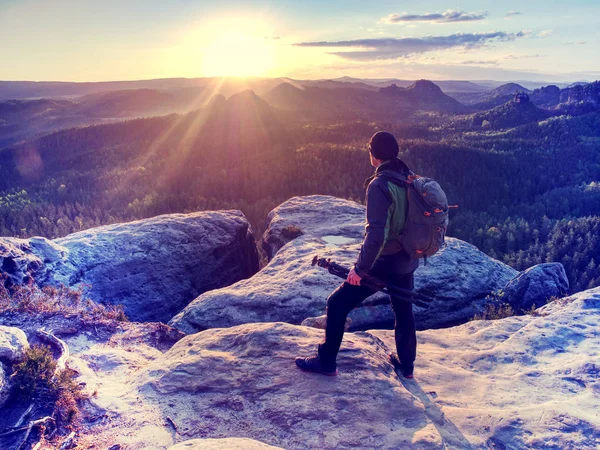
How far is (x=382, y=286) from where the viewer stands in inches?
203

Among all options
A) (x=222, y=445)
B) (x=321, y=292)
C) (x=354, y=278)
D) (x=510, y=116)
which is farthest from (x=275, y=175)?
(x=510, y=116)

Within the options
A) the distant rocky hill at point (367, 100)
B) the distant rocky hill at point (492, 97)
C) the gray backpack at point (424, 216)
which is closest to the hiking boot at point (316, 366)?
the gray backpack at point (424, 216)

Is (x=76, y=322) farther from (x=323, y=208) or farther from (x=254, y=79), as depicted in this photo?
(x=254, y=79)

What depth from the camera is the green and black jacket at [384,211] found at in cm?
475

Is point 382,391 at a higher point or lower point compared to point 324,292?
higher

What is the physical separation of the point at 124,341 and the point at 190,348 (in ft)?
6.08

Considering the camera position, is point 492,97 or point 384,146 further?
point 492,97

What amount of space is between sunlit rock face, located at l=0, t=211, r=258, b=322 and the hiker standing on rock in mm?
6845

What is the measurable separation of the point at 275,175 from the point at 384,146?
93.4ft

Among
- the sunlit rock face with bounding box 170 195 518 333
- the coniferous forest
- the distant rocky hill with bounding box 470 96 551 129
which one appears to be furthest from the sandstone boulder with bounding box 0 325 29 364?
the distant rocky hill with bounding box 470 96 551 129

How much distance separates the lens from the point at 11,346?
498 centimetres

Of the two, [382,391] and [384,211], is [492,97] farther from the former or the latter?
[382,391]

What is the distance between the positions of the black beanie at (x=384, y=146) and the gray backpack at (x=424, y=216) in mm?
386

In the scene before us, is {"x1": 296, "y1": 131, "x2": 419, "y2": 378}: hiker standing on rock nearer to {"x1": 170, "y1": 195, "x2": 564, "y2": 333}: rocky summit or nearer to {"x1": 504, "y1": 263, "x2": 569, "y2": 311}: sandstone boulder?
{"x1": 170, "y1": 195, "x2": 564, "y2": 333}: rocky summit
